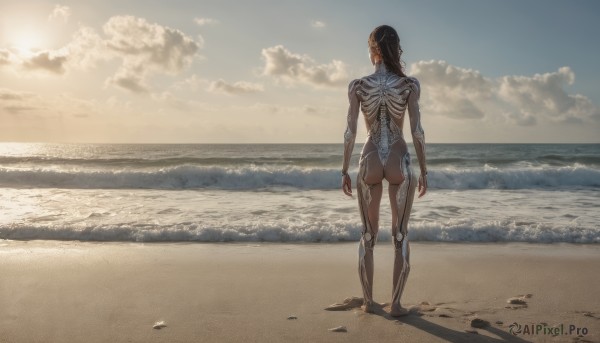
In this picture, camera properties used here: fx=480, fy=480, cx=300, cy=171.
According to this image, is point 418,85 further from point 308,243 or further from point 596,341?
point 308,243

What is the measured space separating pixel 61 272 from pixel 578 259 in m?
6.77

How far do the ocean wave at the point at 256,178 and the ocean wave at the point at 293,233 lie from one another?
10.7 m

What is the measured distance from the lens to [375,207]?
429 centimetres

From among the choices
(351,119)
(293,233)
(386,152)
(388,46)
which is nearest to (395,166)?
(386,152)

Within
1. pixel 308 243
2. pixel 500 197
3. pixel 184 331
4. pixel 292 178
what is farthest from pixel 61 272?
pixel 292 178

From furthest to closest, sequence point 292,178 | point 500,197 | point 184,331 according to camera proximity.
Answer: point 292,178 → point 500,197 → point 184,331

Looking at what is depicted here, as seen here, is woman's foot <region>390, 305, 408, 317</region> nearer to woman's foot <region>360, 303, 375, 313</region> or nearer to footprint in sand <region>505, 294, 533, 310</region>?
woman's foot <region>360, 303, 375, 313</region>

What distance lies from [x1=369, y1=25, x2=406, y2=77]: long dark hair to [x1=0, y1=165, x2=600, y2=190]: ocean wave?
1495cm

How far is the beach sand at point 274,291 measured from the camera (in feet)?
12.7

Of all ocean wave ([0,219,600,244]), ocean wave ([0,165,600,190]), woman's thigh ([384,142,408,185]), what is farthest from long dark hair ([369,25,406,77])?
ocean wave ([0,165,600,190])

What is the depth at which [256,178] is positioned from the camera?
20.0 m

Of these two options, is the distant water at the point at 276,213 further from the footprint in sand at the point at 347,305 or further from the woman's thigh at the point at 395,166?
the woman's thigh at the point at 395,166

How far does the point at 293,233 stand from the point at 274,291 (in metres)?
3.01

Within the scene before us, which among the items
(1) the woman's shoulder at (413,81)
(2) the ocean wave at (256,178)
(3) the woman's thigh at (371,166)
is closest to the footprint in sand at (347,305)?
(3) the woman's thigh at (371,166)
